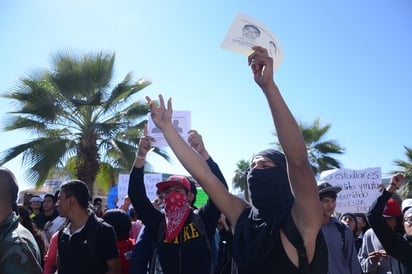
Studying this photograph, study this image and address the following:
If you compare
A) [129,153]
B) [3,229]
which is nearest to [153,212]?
[3,229]

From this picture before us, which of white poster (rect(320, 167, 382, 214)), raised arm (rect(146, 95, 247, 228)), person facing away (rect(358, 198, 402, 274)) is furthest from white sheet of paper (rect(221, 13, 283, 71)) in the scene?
white poster (rect(320, 167, 382, 214))

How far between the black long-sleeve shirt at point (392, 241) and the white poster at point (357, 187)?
7.61 ft

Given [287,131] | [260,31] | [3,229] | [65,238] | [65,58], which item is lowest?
[65,238]

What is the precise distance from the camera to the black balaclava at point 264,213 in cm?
185

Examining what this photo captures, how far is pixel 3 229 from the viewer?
7.11 feet

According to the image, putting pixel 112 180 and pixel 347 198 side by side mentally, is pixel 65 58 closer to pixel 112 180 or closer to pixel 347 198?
pixel 112 180

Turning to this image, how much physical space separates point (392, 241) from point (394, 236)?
0.17 feet

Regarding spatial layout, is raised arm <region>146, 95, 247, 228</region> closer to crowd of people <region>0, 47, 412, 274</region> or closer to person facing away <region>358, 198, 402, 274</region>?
crowd of people <region>0, 47, 412, 274</region>

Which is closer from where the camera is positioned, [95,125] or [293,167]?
[293,167]

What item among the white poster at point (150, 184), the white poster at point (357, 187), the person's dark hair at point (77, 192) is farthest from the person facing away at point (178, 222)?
the white poster at point (150, 184)

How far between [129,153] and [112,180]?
4.84 ft

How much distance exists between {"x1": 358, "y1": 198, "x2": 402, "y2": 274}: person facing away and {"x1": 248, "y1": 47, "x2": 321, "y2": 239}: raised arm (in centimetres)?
285

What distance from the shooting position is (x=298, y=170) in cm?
171

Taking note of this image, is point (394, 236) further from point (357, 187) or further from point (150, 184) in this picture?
point (150, 184)
